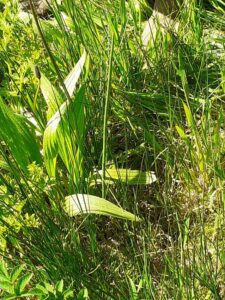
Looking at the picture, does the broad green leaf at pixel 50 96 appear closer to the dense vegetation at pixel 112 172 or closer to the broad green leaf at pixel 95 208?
the dense vegetation at pixel 112 172

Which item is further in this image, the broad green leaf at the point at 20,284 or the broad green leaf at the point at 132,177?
the broad green leaf at the point at 132,177

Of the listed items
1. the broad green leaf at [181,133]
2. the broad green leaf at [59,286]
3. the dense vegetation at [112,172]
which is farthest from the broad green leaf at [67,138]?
the broad green leaf at [59,286]

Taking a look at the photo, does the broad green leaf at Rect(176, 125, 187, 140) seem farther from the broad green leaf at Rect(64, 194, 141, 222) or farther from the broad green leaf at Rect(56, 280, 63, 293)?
the broad green leaf at Rect(56, 280, 63, 293)

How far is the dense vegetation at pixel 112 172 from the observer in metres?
1.15

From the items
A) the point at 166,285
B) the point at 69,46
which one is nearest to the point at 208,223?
the point at 166,285

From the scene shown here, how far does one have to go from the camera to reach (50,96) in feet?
4.93

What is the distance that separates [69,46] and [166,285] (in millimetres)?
806

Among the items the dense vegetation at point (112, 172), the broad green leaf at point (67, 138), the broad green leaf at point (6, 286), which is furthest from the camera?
the broad green leaf at point (67, 138)

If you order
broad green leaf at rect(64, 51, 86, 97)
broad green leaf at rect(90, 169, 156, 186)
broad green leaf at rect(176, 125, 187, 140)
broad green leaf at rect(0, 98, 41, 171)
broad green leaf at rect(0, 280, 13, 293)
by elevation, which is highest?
broad green leaf at rect(64, 51, 86, 97)

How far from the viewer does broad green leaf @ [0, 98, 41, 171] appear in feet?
4.79

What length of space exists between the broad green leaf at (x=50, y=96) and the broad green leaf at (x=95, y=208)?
0.95ft

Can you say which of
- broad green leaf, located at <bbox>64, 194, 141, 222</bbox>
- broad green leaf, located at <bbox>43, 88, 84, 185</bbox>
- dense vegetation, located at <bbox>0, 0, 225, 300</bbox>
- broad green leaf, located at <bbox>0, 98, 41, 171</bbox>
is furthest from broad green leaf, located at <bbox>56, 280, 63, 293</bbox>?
broad green leaf, located at <bbox>0, 98, 41, 171</bbox>

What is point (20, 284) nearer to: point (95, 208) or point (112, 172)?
point (95, 208)

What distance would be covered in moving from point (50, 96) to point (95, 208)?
41cm
